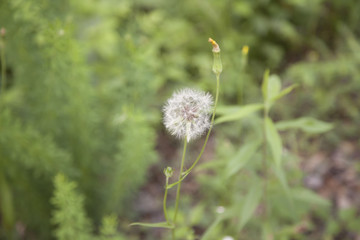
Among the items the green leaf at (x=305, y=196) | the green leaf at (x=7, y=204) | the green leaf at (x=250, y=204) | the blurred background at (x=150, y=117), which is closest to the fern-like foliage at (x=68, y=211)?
the blurred background at (x=150, y=117)

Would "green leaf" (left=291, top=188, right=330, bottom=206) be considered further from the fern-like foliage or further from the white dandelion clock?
the fern-like foliage

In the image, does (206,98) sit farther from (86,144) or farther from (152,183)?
(152,183)

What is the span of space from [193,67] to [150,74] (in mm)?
1705

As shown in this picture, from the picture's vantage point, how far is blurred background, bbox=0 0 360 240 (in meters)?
1.99

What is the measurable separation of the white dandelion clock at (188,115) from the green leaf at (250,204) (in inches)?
28.8

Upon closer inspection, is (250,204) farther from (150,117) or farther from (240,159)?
(150,117)

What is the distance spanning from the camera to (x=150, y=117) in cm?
243

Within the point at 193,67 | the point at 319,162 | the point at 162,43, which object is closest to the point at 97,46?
the point at 162,43

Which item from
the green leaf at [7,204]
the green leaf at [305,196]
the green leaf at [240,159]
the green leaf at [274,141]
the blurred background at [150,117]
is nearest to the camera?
the green leaf at [274,141]

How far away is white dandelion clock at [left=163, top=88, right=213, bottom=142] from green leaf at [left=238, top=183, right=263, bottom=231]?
2.40 feet

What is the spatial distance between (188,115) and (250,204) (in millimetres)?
818

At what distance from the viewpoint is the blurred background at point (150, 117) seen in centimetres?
199

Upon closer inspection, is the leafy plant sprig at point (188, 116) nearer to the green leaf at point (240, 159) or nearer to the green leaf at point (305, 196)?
the green leaf at point (240, 159)

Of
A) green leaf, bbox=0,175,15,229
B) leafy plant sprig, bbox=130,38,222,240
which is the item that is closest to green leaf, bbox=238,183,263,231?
leafy plant sprig, bbox=130,38,222,240
